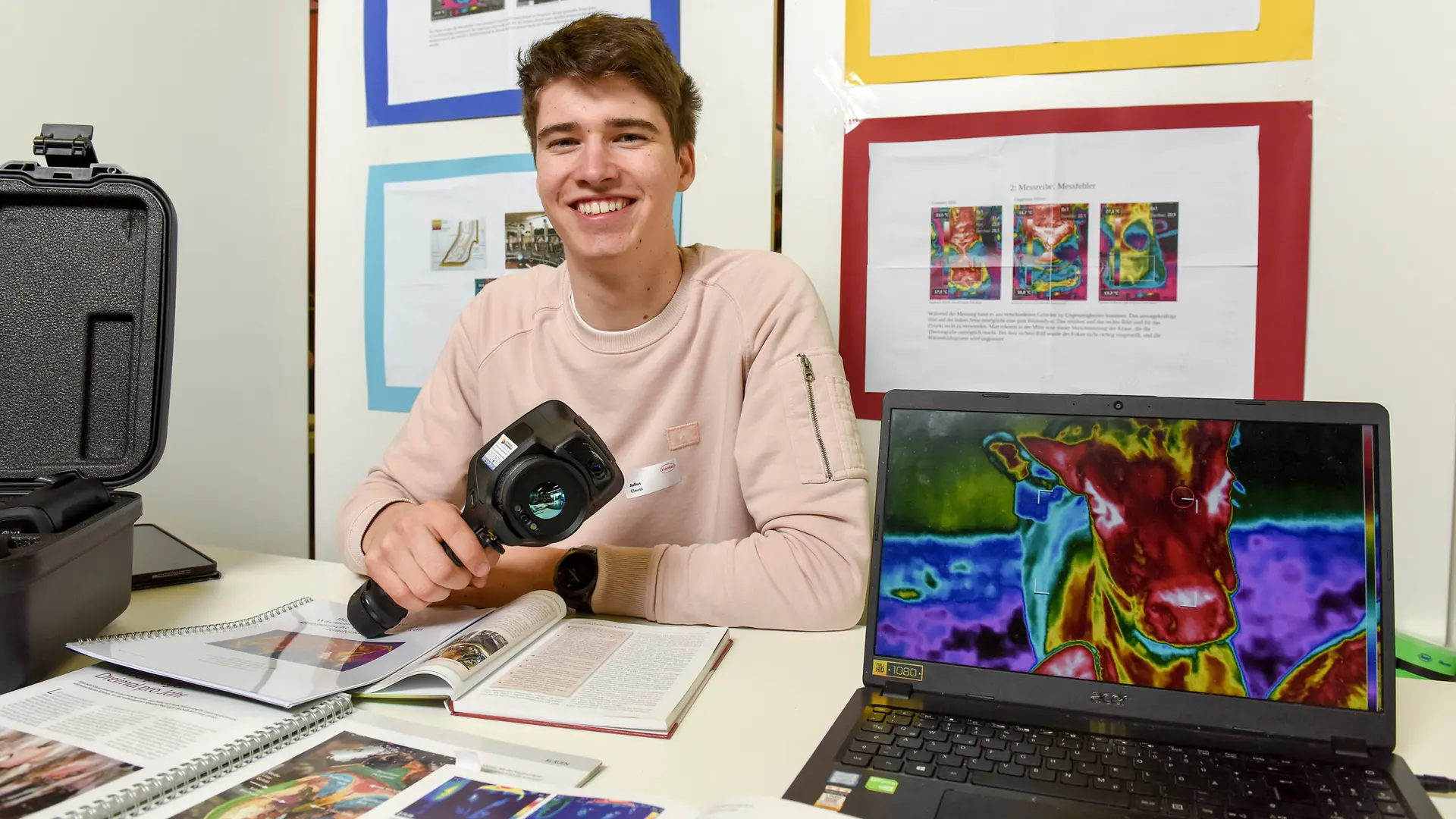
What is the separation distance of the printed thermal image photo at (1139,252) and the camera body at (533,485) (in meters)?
0.80

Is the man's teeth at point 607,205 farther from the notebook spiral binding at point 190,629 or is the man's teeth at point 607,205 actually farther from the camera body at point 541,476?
the notebook spiral binding at point 190,629

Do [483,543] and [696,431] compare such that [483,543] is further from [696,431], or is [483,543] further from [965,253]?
[965,253]

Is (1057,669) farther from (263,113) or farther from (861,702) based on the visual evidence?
(263,113)

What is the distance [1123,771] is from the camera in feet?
2.02

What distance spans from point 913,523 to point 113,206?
1.09 meters

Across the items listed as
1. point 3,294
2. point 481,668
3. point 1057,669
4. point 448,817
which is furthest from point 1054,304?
point 3,294

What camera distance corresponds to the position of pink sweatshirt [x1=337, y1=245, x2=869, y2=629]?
0.99 metres

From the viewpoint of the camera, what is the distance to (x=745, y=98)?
140 centimetres

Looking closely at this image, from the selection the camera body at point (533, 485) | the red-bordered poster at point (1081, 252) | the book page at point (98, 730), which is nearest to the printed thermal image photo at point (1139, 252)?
the red-bordered poster at point (1081, 252)

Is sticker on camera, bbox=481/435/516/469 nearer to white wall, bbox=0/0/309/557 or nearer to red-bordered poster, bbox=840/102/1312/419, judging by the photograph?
red-bordered poster, bbox=840/102/1312/419

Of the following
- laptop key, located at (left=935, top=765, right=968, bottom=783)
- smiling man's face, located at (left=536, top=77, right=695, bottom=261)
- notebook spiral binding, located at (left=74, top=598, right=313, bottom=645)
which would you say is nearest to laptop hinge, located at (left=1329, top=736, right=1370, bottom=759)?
laptop key, located at (left=935, top=765, right=968, bottom=783)

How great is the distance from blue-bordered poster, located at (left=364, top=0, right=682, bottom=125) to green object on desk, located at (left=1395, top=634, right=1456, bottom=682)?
1341 millimetres

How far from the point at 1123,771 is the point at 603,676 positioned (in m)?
0.44

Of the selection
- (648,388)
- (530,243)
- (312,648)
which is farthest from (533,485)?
(530,243)
